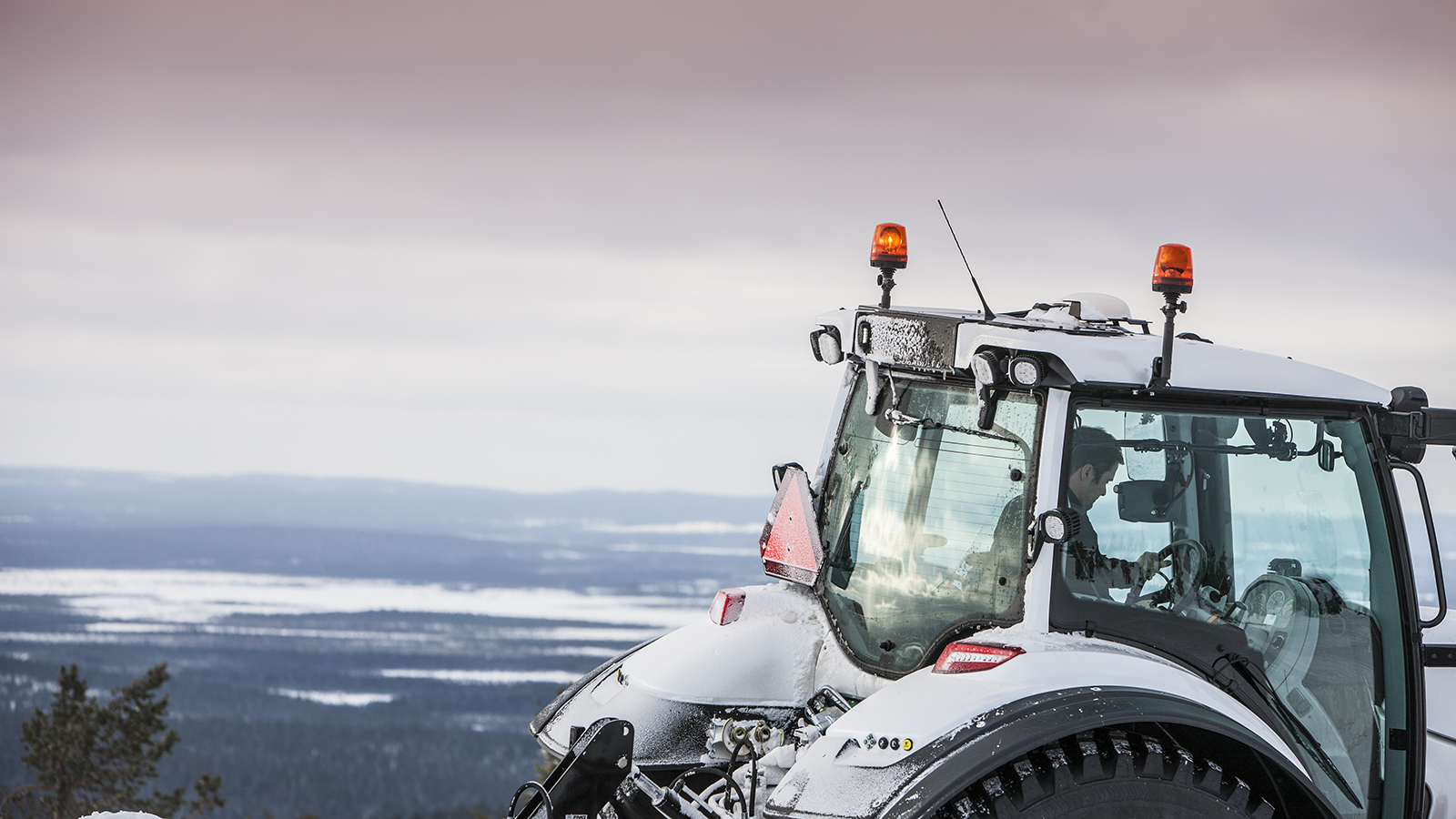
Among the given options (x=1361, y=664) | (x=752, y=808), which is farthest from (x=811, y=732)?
(x=1361, y=664)

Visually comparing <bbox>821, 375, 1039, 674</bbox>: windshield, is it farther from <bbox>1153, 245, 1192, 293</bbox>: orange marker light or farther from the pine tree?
the pine tree

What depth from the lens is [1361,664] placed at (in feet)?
13.7

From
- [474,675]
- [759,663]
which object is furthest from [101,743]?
[474,675]

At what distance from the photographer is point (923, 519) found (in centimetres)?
409

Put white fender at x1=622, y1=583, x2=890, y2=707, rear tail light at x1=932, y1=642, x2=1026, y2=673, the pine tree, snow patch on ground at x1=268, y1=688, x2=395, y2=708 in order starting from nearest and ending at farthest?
rear tail light at x1=932, y1=642, x2=1026, y2=673 < white fender at x1=622, y1=583, x2=890, y2=707 < the pine tree < snow patch on ground at x1=268, y1=688, x2=395, y2=708

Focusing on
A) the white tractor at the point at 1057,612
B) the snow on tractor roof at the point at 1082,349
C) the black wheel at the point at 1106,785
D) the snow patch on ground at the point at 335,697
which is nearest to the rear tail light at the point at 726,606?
the white tractor at the point at 1057,612

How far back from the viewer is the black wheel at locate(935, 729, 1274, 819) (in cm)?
320

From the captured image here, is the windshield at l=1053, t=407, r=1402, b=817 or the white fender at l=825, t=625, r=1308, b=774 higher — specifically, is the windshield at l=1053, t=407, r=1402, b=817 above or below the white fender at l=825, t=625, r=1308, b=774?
above

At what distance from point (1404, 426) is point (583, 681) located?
3018 mm

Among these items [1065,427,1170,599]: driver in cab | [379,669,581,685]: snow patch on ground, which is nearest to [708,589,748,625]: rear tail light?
[1065,427,1170,599]: driver in cab

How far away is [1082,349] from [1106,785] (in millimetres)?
1181

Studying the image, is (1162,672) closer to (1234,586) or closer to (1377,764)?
(1234,586)

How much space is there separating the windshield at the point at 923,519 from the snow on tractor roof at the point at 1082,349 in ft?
0.64

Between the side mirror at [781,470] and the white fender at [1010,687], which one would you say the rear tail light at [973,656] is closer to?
the white fender at [1010,687]
